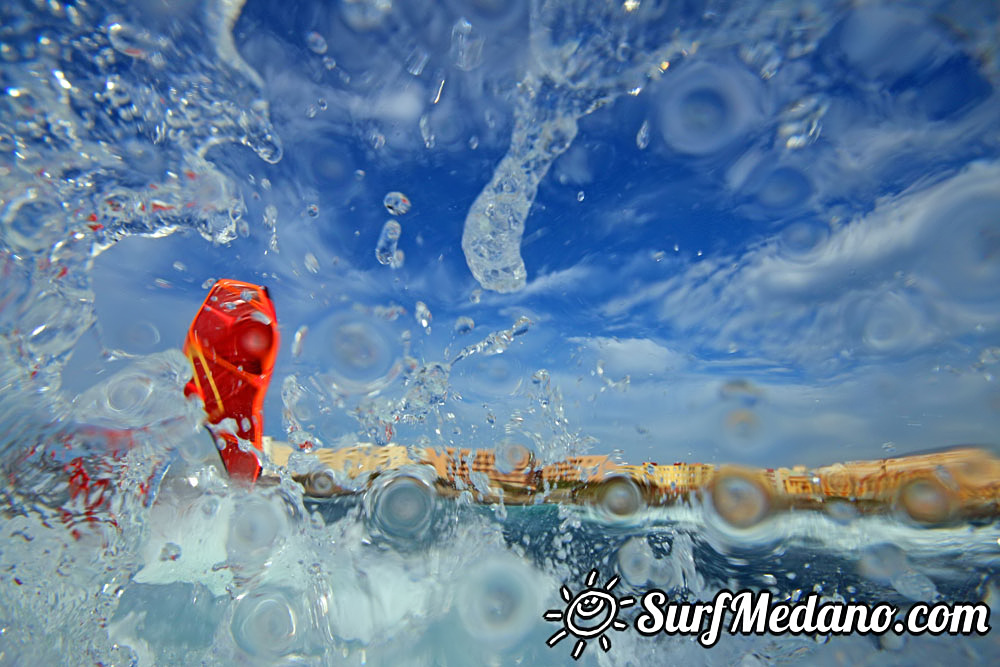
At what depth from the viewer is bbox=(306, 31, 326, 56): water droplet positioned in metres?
2.16

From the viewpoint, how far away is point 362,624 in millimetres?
2150

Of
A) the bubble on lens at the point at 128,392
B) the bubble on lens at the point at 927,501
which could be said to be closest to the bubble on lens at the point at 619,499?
the bubble on lens at the point at 927,501

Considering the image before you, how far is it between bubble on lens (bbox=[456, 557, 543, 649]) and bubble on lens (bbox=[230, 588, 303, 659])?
81 centimetres

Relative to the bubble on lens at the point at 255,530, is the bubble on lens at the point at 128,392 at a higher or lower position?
higher

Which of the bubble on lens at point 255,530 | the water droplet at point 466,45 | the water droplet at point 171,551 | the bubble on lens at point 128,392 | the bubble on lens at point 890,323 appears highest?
the water droplet at point 466,45

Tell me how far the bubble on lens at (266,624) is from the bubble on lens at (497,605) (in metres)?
0.81

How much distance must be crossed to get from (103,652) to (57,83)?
2.57 metres

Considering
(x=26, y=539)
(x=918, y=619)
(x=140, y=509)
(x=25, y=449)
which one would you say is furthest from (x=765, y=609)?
(x=25, y=449)

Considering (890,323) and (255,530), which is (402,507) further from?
(890,323)

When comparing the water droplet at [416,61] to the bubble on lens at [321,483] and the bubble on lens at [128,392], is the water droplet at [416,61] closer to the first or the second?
the bubble on lens at [128,392]

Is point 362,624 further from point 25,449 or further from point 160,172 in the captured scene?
point 160,172

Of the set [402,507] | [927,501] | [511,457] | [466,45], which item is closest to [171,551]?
[402,507]

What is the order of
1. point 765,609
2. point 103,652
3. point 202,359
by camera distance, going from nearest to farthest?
point 103,652 < point 765,609 < point 202,359

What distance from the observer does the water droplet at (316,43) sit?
216 cm
